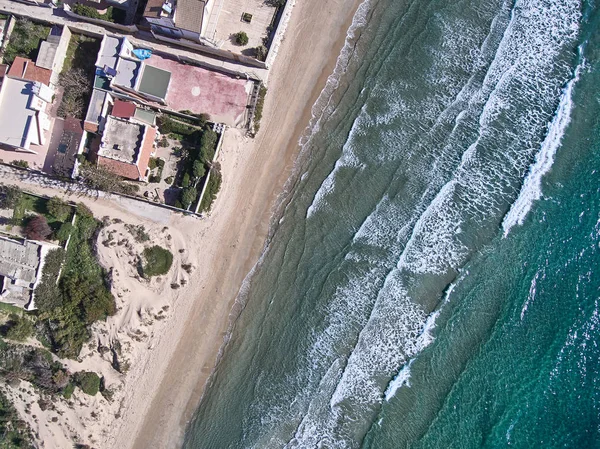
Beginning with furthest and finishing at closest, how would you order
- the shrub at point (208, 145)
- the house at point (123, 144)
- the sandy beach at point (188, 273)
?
the sandy beach at point (188, 273)
the shrub at point (208, 145)
the house at point (123, 144)

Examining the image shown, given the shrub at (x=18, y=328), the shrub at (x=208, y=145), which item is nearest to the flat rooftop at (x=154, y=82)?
the shrub at (x=208, y=145)

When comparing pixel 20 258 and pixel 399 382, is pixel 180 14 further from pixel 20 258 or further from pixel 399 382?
pixel 399 382

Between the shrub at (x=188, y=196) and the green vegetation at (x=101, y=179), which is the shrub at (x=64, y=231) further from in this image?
the shrub at (x=188, y=196)

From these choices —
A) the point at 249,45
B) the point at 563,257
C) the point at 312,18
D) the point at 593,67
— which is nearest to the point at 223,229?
the point at 249,45

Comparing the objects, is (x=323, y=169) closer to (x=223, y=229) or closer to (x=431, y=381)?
(x=223, y=229)

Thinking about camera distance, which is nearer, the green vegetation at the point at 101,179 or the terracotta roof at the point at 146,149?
the terracotta roof at the point at 146,149

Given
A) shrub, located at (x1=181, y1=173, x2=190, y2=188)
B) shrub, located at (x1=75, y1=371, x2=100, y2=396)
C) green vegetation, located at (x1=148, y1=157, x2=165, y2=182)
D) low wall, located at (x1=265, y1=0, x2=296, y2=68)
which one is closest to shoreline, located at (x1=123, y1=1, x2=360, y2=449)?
low wall, located at (x1=265, y1=0, x2=296, y2=68)

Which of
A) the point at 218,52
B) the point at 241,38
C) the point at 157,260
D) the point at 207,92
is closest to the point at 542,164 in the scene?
the point at 241,38

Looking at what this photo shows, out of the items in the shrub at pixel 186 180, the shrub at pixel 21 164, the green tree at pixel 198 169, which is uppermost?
the green tree at pixel 198 169
